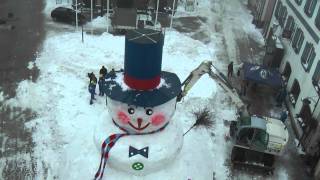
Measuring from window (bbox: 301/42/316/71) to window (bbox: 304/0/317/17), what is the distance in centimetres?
191

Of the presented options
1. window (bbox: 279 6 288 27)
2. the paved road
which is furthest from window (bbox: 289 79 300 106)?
the paved road

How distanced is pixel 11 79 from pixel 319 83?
17.7m

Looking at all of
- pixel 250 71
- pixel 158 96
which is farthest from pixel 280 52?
pixel 158 96

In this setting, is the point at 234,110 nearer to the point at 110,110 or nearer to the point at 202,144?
the point at 202,144

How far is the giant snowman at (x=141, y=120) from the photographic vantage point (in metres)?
13.6

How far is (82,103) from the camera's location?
22531 millimetres

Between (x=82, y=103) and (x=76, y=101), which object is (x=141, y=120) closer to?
(x=82, y=103)

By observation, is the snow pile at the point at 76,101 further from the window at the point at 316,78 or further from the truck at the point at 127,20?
the window at the point at 316,78

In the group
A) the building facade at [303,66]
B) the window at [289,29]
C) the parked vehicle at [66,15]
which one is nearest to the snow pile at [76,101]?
the parked vehicle at [66,15]

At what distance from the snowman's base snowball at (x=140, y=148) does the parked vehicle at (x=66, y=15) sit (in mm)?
18027

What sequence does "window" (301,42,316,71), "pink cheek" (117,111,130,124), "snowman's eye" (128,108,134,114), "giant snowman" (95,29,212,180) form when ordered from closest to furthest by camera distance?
"giant snowman" (95,29,212,180) < "snowman's eye" (128,108,134,114) < "pink cheek" (117,111,130,124) < "window" (301,42,316,71)

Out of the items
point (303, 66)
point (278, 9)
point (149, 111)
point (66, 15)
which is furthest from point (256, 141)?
point (66, 15)

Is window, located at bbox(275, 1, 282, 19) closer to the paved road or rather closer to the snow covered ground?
the snow covered ground

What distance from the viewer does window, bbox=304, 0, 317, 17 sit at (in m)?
23.4
